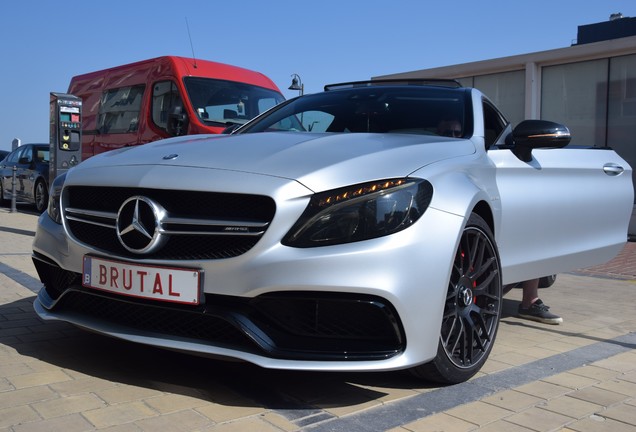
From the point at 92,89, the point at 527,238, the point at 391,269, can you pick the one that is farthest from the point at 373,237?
the point at 92,89

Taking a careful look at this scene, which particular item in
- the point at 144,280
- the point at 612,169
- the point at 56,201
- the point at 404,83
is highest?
the point at 404,83

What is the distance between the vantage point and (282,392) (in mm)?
3100

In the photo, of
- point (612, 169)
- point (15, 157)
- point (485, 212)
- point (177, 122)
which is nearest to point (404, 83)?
point (485, 212)

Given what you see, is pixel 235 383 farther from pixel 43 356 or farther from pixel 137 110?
pixel 137 110

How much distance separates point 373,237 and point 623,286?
5.09 metres

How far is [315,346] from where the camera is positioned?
9.08 feet

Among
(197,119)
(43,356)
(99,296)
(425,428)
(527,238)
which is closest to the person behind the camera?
(425,428)

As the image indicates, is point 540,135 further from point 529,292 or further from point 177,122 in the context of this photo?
point 177,122

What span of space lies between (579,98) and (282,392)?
582 inches

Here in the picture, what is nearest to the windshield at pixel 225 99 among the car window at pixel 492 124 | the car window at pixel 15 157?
the car window at pixel 492 124

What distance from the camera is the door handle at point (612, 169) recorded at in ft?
15.9

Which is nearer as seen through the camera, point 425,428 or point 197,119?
point 425,428

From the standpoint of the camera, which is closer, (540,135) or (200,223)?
(200,223)

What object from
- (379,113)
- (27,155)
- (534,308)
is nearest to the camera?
(379,113)
